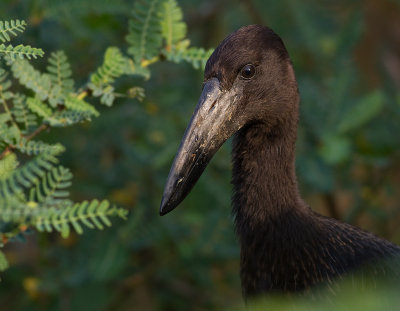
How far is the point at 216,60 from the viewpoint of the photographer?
117 inches

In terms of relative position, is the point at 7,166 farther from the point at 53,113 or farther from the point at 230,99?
the point at 230,99

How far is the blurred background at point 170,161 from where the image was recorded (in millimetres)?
4629

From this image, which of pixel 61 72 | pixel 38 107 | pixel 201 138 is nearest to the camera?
pixel 38 107

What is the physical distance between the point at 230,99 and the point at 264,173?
0.37 m

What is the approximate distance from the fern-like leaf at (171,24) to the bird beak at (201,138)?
24cm

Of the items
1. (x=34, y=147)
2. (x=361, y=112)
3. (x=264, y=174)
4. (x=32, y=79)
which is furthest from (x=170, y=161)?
(x=34, y=147)

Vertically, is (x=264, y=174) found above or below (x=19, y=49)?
below

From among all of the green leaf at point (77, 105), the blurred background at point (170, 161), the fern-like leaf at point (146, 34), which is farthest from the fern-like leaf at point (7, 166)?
the blurred background at point (170, 161)

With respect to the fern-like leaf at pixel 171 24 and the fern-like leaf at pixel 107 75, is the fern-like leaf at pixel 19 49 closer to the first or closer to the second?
the fern-like leaf at pixel 107 75

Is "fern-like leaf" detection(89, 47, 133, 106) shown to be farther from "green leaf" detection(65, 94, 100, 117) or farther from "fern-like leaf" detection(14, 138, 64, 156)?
"fern-like leaf" detection(14, 138, 64, 156)

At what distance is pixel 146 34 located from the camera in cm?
306

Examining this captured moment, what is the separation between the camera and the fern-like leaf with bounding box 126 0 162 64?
306 cm

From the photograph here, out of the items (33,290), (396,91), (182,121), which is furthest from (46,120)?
(396,91)

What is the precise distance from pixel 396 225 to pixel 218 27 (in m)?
2.16
